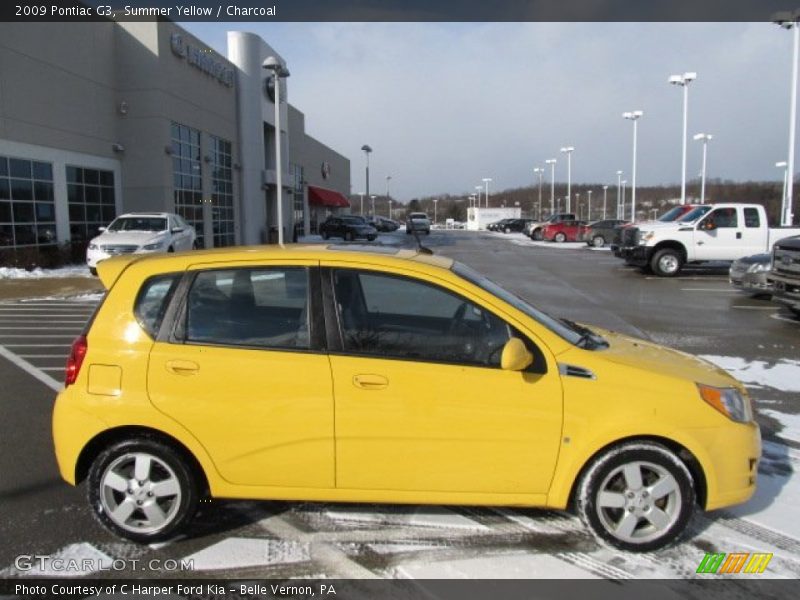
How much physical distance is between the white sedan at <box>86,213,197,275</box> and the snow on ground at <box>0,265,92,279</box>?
99 centimetres

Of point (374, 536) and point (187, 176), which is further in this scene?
point (187, 176)

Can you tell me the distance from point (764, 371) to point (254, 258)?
641 cm

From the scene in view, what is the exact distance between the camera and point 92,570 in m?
3.31

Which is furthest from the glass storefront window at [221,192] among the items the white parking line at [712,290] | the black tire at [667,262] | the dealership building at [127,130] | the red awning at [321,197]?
the white parking line at [712,290]

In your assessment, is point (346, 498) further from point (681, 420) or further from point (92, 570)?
point (681, 420)

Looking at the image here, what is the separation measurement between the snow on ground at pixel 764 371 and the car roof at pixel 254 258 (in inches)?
190

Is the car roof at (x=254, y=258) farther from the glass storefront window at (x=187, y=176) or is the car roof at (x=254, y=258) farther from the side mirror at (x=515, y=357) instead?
the glass storefront window at (x=187, y=176)

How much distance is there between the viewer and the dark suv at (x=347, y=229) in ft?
136

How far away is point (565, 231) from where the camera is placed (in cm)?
4219

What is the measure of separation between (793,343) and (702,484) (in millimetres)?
6933

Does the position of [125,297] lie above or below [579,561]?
above

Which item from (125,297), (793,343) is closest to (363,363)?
(125,297)

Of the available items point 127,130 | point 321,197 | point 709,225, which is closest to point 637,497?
point 709,225
